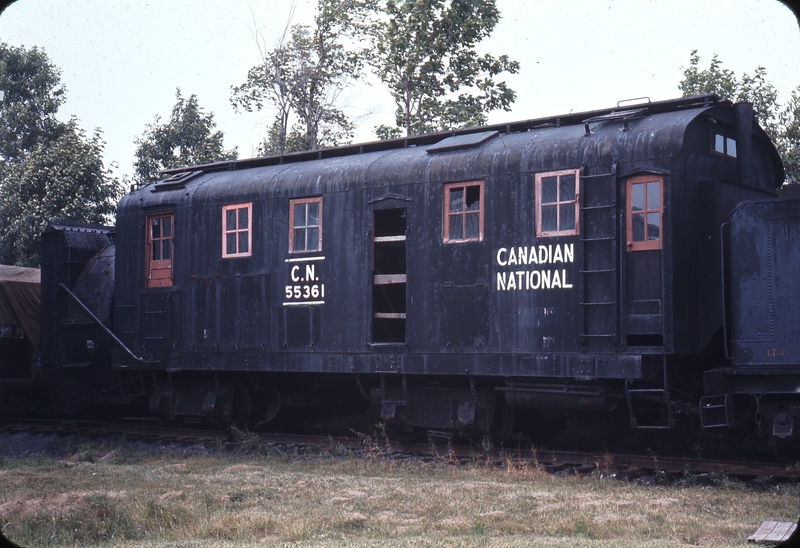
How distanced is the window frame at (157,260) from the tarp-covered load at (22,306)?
15.5 feet

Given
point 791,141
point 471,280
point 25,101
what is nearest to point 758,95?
point 791,141

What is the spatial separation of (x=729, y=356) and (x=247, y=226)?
8088 millimetres

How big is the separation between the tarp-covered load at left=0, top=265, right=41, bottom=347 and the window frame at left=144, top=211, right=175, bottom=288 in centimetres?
473

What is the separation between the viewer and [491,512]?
8539mm

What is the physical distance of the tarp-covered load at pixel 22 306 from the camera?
1930cm

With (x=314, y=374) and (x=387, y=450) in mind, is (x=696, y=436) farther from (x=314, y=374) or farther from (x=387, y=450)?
(x=314, y=374)

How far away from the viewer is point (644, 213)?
1096 cm

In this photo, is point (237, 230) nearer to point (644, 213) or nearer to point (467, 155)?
point (467, 155)

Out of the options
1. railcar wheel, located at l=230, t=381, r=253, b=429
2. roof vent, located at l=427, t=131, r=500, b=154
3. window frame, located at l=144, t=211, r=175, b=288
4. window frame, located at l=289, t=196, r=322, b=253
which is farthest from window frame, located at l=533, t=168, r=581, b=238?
window frame, located at l=144, t=211, r=175, b=288

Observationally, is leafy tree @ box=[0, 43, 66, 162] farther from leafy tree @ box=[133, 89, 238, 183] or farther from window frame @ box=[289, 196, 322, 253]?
window frame @ box=[289, 196, 322, 253]

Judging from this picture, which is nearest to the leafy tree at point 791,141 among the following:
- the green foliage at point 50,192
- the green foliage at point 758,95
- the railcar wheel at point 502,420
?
the green foliage at point 758,95

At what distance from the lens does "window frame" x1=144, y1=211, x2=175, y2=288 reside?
52.1ft

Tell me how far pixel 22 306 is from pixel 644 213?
47.0ft

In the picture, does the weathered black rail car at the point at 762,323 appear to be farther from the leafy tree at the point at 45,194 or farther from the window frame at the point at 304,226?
the leafy tree at the point at 45,194
